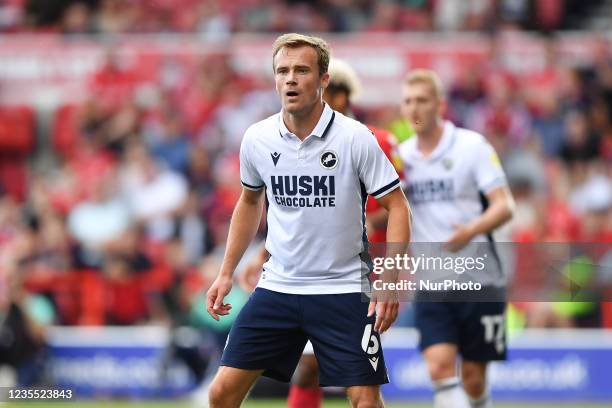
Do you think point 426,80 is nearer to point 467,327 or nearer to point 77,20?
point 467,327

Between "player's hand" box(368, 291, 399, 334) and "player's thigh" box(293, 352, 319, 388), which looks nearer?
"player's hand" box(368, 291, 399, 334)

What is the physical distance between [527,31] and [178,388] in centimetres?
670

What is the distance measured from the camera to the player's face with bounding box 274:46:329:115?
598 centimetres

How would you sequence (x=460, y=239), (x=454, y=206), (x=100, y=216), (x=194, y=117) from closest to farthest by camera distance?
(x=460, y=239), (x=454, y=206), (x=100, y=216), (x=194, y=117)

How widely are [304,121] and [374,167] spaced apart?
1.35 ft

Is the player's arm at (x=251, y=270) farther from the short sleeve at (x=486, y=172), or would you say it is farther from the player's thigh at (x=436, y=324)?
the short sleeve at (x=486, y=172)

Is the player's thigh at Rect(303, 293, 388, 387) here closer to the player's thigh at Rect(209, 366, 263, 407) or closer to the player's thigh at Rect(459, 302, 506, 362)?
the player's thigh at Rect(209, 366, 263, 407)

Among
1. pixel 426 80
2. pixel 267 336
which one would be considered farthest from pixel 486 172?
pixel 267 336

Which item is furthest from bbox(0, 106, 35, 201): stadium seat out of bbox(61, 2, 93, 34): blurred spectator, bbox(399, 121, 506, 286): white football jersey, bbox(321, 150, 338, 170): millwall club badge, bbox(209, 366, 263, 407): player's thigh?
bbox(321, 150, 338, 170): millwall club badge

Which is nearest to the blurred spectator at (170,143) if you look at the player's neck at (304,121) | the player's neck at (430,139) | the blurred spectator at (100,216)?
the blurred spectator at (100,216)

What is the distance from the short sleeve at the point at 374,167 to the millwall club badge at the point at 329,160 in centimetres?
9

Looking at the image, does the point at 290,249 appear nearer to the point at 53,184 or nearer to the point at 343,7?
the point at 53,184

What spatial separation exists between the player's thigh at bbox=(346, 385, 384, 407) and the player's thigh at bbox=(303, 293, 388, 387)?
0.08 ft

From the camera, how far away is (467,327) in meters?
8.13
